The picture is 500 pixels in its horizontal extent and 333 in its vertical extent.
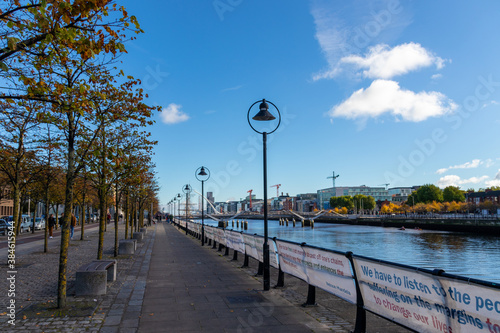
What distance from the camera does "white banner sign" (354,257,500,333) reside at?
402 cm

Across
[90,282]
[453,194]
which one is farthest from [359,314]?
[453,194]

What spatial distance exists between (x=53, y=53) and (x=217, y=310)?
5.41 meters

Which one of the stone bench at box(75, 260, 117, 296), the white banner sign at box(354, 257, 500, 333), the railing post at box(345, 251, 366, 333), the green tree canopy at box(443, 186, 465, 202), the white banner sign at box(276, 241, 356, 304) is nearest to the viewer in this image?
the white banner sign at box(354, 257, 500, 333)

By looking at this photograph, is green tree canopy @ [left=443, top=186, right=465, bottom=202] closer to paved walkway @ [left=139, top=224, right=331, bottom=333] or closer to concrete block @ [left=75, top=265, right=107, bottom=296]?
paved walkway @ [left=139, top=224, right=331, bottom=333]

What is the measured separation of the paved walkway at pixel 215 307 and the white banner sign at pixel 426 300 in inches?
45.4

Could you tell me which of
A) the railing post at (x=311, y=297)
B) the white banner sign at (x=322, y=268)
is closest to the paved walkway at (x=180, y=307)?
the railing post at (x=311, y=297)

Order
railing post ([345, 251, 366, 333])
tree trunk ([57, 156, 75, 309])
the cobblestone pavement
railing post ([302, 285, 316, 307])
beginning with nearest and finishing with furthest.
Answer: railing post ([345, 251, 366, 333]) < the cobblestone pavement < tree trunk ([57, 156, 75, 309]) < railing post ([302, 285, 316, 307])

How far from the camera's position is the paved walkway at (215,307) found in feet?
21.4

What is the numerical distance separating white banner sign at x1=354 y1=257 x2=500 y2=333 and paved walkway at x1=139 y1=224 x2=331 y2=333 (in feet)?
3.78

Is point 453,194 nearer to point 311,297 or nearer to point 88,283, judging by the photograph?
point 311,297

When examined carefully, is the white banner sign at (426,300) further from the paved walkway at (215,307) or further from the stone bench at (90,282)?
the stone bench at (90,282)

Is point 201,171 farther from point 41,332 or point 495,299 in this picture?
point 495,299

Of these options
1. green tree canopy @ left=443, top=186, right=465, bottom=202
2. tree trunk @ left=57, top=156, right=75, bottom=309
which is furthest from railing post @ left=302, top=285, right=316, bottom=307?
green tree canopy @ left=443, top=186, right=465, bottom=202

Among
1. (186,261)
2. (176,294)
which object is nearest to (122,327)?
(176,294)
